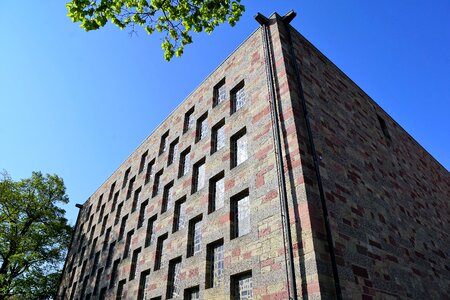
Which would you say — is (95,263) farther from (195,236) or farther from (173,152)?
(195,236)

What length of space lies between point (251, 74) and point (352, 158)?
493cm

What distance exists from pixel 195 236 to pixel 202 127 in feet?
17.2

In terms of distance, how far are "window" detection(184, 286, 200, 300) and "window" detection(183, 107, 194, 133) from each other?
7.83 metres

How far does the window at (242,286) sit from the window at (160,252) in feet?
16.7

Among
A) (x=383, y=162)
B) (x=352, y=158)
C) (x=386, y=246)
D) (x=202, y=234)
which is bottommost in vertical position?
(x=386, y=246)

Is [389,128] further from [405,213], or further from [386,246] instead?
[386,246]

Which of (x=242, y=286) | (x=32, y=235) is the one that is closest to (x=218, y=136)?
(x=242, y=286)

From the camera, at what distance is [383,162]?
13062 millimetres

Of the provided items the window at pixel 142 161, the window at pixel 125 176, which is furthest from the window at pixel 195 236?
the window at pixel 125 176

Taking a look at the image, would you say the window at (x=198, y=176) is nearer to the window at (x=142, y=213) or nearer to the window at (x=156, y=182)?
the window at (x=156, y=182)

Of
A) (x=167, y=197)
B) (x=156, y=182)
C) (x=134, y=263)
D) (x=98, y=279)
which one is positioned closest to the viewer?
(x=167, y=197)

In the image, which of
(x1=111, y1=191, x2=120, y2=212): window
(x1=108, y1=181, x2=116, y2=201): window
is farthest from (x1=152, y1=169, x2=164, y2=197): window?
(x1=108, y1=181, x2=116, y2=201): window

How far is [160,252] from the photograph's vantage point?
45.1 feet

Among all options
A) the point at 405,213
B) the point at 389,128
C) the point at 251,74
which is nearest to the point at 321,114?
the point at 251,74
